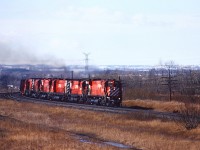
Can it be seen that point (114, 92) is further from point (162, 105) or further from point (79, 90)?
point (79, 90)

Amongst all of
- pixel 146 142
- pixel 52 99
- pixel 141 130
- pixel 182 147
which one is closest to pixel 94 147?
pixel 146 142

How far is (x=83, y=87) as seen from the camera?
65125mm

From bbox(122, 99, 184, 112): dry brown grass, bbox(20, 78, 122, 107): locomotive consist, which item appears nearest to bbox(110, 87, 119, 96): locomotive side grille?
bbox(20, 78, 122, 107): locomotive consist

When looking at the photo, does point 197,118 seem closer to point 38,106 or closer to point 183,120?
point 183,120

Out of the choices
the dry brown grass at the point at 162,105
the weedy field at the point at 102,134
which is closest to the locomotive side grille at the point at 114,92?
the dry brown grass at the point at 162,105

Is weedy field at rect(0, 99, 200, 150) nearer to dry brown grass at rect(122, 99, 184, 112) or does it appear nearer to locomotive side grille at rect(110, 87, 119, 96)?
dry brown grass at rect(122, 99, 184, 112)

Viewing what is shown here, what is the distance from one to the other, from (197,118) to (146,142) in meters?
6.86

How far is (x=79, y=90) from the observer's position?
66.9 m

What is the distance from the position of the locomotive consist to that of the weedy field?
13.1 m

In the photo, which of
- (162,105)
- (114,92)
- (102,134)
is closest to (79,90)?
(114,92)

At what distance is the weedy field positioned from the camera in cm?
2678

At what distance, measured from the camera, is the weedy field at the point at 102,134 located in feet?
87.9

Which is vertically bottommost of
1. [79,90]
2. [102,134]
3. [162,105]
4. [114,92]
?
[102,134]

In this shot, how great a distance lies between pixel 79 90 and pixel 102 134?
112 ft
